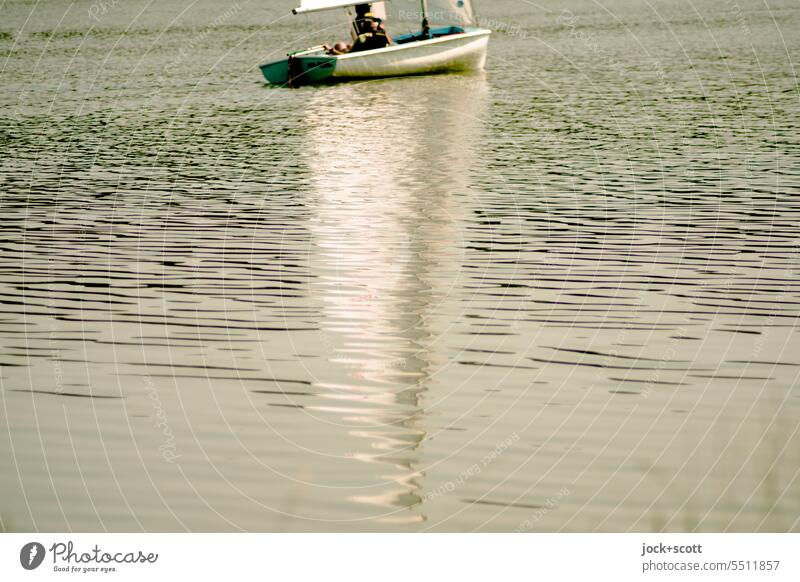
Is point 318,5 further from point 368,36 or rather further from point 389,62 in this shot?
point 389,62

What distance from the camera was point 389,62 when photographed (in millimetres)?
70562

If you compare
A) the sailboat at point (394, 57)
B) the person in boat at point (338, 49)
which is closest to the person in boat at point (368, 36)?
the sailboat at point (394, 57)

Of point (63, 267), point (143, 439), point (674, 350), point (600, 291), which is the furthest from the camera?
point (63, 267)

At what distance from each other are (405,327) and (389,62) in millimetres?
53220

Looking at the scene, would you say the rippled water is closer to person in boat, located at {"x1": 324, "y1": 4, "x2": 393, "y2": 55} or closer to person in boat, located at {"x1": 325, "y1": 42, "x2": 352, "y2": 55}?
person in boat, located at {"x1": 325, "y1": 42, "x2": 352, "y2": 55}

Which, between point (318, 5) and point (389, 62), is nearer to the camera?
point (389, 62)

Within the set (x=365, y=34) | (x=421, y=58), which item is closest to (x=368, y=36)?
(x=365, y=34)

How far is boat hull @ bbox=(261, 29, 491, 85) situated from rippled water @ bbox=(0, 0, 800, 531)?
22.1 m

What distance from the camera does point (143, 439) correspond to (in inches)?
571

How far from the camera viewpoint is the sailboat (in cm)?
6806

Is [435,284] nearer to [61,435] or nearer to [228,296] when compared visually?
[228,296]

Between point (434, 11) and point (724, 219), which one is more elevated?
point (434, 11)

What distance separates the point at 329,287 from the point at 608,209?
921cm

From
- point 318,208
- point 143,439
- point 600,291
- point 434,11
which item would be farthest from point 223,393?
point 434,11
